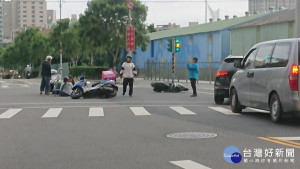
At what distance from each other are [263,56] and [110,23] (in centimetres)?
3911

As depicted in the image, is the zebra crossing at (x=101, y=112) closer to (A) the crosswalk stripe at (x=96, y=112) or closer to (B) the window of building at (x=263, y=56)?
(A) the crosswalk stripe at (x=96, y=112)

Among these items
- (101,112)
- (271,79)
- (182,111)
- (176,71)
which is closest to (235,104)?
(182,111)

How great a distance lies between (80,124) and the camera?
12258 mm

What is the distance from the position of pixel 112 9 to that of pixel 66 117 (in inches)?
1461

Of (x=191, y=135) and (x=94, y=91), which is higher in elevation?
(x=94, y=91)

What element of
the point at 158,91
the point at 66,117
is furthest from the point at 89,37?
the point at 66,117

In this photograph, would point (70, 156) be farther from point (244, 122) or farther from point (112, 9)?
point (112, 9)

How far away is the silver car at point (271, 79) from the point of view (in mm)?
11383

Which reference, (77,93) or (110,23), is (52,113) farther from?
(110,23)

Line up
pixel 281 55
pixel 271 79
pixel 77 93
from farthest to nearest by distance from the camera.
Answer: pixel 77 93 < pixel 271 79 < pixel 281 55

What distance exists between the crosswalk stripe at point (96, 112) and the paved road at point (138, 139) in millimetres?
25

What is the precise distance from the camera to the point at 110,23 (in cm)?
5128

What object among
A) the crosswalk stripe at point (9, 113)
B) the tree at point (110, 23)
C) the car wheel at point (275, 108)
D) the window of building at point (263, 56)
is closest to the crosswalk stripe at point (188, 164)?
the car wheel at point (275, 108)
